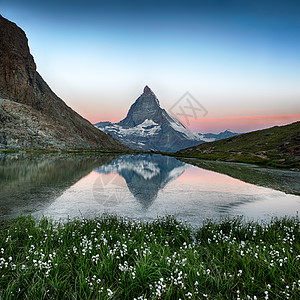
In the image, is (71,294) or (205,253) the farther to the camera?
(205,253)

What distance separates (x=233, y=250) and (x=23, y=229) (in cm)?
1137

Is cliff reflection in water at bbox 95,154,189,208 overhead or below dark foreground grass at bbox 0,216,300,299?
below

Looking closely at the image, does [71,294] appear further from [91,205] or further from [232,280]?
[91,205]

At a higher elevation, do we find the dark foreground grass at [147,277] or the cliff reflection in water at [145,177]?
the dark foreground grass at [147,277]

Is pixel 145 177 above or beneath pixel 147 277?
beneath

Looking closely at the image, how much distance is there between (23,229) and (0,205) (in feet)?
32.8

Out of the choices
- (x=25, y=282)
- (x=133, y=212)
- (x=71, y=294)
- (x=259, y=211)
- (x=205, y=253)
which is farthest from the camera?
(x=259, y=211)

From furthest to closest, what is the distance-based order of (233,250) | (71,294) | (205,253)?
(205,253) < (233,250) < (71,294)

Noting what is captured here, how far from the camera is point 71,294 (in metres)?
7.41

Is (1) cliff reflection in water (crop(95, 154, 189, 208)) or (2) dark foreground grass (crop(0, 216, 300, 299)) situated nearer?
(2) dark foreground grass (crop(0, 216, 300, 299))

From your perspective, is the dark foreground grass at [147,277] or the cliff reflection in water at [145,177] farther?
the cliff reflection in water at [145,177]

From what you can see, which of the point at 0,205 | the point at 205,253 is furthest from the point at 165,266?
the point at 0,205

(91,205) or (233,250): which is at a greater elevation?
(233,250)

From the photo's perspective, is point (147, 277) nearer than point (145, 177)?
Yes
